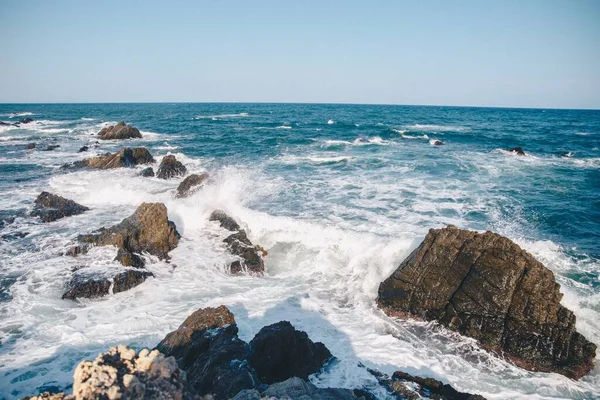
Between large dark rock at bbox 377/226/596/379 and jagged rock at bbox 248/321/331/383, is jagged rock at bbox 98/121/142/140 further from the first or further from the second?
jagged rock at bbox 248/321/331/383

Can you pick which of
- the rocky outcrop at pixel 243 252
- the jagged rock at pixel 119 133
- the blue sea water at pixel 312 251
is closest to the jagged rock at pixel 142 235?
the blue sea water at pixel 312 251

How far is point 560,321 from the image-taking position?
7.42 m

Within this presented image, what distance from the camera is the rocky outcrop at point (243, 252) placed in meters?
11.2

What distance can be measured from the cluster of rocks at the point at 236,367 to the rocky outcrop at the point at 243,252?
417 centimetres

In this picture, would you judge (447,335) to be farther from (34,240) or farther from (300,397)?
(34,240)

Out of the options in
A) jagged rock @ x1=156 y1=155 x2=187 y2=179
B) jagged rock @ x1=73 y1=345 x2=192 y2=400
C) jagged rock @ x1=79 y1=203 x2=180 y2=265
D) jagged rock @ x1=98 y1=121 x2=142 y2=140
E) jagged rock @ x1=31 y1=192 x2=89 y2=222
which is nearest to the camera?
jagged rock @ x1=73 y1=345 x2=192 y2=400

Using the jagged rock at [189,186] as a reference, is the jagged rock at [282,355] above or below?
below

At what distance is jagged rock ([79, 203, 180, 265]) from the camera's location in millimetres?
11117

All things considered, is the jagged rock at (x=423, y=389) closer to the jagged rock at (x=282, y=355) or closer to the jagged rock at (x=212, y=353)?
the jagged rock at (x=282, y=355)

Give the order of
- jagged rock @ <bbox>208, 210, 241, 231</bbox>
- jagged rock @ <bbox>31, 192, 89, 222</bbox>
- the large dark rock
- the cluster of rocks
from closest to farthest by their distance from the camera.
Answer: the cluster of rocks, the large dark rock, jagged rock @ <bbox>208, 210, 241, 231</bbox>, jagged rock @ <bbox>31, 192, 89, 222</bbox>

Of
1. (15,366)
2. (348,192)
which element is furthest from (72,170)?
(15,366)

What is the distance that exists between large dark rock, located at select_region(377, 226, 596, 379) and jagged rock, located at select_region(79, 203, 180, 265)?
24.4ft

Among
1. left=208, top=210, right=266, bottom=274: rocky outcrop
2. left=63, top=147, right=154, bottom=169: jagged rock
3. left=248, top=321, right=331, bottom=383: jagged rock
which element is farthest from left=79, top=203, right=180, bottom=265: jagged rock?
left=63, top=147, right=154, bottom=169: jagged rock

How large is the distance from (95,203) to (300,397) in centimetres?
1629
